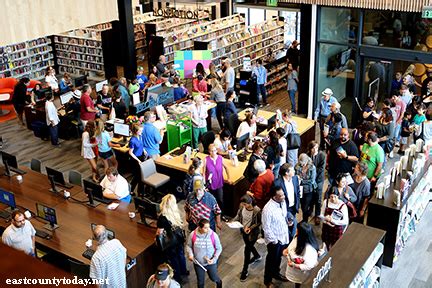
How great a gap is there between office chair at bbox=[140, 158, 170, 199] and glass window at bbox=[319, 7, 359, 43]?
5.75m

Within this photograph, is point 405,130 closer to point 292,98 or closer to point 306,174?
point 292,98

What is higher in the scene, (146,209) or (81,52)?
(81,52)

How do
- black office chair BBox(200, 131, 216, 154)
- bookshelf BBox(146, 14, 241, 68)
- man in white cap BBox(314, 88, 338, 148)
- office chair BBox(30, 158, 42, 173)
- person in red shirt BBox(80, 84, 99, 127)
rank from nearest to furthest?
office chair BBox(30, 158, 42, 173) < black office chair BBox(200, 131, 216, 154) < man in white cap BBox(314, 88, 338, 148) < person in red shirt BBox(80, 84, 99, 127) < bookshelf BBox(146, 14, 241, 68)

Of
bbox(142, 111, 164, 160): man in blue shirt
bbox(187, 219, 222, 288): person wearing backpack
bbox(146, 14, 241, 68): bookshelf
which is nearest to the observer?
bbox(187, 219, 222, 288): person wearing backpack

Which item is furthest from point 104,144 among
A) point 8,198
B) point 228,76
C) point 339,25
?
point 339,25

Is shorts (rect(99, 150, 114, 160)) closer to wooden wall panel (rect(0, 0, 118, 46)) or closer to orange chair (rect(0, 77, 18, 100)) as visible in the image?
wooden wall panel (rect(0, 0, 118, 46))

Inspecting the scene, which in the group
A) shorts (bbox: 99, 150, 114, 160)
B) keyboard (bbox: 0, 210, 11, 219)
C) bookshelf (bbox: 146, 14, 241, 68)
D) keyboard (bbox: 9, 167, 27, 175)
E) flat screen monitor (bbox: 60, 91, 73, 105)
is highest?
bookshelf (bbox: 146, 14, 241, 68)

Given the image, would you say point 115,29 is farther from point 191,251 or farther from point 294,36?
point 191,251

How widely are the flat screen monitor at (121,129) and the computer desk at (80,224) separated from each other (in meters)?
2.16

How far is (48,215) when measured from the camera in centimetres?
785

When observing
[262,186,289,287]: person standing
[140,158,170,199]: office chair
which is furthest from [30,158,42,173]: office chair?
[262,186,289,287]: person standing

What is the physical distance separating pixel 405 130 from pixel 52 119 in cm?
785

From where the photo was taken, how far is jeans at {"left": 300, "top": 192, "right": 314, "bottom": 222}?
27.8 feet

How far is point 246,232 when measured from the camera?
7.20 m
